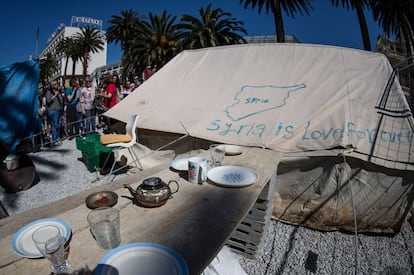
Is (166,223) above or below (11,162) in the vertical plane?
above

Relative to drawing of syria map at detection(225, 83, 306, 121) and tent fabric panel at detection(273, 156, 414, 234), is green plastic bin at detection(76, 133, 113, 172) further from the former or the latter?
tent fabric panel at detection(273, 156, 414, 234)

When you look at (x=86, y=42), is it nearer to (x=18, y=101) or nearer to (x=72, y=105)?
(x=72, y=105)

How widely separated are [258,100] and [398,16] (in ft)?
47.0

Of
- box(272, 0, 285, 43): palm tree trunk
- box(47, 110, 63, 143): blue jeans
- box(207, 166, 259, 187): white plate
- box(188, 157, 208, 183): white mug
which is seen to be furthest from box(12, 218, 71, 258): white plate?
box(272, 0, 285, 43): palm tree trunk

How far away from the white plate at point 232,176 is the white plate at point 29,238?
0.91 m

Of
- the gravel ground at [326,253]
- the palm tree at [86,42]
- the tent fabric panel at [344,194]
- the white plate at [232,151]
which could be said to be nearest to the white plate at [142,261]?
the white plate at [232,151]

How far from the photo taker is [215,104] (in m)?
3.29

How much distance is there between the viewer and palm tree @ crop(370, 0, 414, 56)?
10922 mm

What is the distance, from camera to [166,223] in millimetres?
1139

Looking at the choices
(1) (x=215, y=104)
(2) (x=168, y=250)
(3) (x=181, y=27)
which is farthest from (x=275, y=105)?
(3) (x=181, y=27)

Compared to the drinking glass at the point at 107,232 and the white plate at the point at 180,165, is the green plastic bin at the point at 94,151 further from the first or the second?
the drinking glass at the point at 107,232

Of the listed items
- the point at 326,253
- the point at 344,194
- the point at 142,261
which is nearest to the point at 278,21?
the point at 344,194

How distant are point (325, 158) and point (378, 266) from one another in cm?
111

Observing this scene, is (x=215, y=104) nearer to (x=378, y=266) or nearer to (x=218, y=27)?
(x=378, y=266)
